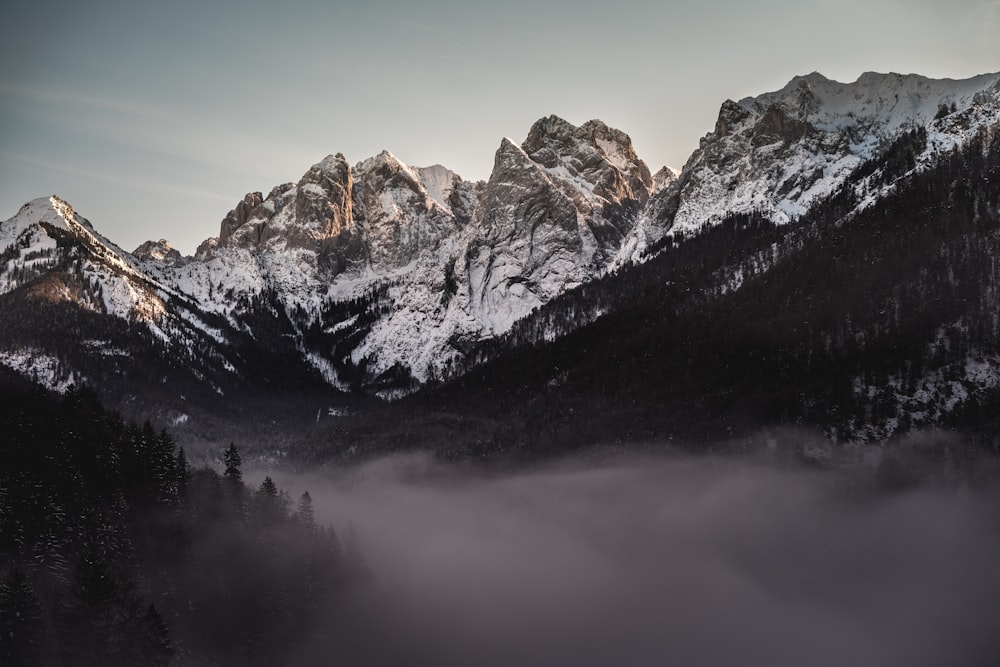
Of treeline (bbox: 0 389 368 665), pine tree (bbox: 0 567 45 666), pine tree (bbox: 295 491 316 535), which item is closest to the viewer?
pine tree (bbox: 0 567 45 666)

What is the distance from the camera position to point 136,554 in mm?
100875

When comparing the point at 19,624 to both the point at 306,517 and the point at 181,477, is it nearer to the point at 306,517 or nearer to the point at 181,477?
the point at 181,477

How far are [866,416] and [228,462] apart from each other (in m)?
114

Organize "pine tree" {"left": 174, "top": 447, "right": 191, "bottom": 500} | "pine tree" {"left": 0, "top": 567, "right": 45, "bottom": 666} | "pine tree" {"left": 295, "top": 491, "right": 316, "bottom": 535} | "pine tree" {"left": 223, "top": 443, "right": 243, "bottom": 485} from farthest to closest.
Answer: "pine tree" {"left": 223, "top": 443, "right": 243, "bottom": 485}
"pine tree" {"left": 295, "top": 491, "right": 316, "bottom": 535}
"pine tree" {"left": 174, "top": 447, "right": 191, "bottom": 500}
"pine tree" {"left": 0, "top": 567, "right": 45, "bottom": 666}

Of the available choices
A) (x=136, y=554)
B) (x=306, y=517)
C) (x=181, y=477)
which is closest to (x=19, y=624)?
(x=136, y=554)

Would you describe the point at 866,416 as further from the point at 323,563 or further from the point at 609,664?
the point at 323,563

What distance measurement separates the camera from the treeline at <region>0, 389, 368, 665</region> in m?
83.6

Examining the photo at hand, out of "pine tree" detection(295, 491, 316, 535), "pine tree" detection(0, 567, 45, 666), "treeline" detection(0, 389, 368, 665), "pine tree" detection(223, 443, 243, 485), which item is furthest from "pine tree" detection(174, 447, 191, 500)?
"pine tree" detection(0, 567, 45, 666)

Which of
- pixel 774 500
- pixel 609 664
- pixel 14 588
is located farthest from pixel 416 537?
pixel 14 588

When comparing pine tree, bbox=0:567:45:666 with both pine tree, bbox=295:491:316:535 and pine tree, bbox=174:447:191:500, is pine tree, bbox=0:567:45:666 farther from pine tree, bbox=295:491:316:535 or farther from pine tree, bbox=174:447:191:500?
pine tree, bbox=295:491:316:535

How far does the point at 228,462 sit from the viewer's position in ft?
442

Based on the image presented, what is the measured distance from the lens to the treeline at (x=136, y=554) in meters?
83.6

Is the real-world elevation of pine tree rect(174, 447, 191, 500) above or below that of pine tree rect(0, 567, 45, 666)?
above

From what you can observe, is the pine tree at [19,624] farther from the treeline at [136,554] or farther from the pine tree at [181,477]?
the pine tree at [181,477]
